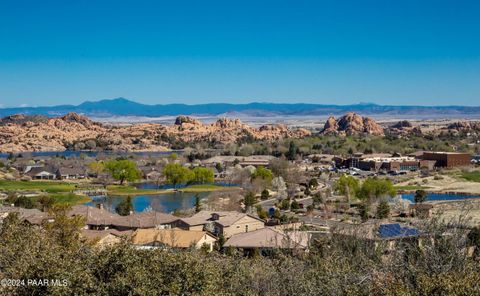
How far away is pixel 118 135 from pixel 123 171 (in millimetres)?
69483

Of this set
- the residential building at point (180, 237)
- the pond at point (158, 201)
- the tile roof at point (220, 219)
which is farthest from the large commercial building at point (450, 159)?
the residential building at point (180, 237)

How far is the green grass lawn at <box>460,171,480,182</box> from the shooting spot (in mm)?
62391

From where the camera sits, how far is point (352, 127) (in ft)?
463

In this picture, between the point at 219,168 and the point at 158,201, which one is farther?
the point at 219,168

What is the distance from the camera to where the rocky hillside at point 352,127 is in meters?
138

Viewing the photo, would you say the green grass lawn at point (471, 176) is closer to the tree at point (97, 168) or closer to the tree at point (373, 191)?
the tree at point (373, 191)

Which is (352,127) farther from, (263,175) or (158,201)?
(158,201)

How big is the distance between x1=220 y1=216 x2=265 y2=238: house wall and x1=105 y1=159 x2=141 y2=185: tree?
108 feet

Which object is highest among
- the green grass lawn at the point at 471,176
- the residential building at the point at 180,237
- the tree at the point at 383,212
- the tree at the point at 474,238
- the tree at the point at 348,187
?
the tree at the point at 474,238

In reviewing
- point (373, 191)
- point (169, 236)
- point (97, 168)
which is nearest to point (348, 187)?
point (373, 191)

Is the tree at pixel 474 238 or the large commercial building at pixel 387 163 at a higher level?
the tree at pixel 474 238

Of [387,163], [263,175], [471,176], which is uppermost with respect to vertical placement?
[263,175]

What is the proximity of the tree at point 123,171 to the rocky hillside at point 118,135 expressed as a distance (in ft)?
181

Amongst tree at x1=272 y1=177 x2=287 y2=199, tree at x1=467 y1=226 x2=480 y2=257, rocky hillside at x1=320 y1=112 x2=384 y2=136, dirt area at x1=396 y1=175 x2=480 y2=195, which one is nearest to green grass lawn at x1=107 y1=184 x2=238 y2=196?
tree at x1=272 y1=177 x2=287 y2=199
